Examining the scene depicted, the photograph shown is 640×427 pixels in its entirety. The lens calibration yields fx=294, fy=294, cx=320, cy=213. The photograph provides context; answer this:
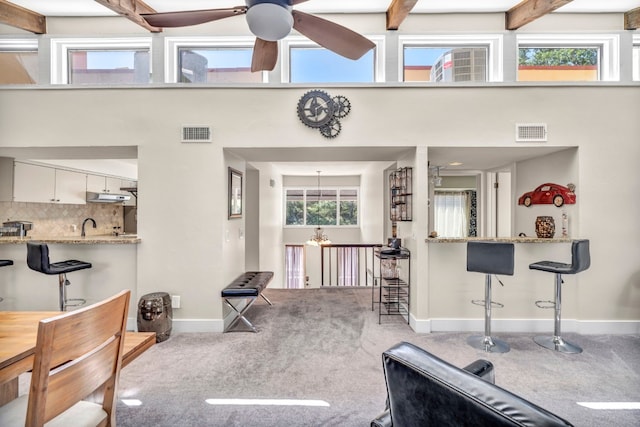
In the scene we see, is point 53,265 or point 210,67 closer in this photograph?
point 53,265

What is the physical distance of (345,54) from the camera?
2371 mm

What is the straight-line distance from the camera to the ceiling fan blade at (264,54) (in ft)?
7.73

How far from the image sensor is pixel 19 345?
1156mm

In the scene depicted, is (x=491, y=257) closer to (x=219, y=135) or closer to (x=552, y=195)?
(x=552, y=195)

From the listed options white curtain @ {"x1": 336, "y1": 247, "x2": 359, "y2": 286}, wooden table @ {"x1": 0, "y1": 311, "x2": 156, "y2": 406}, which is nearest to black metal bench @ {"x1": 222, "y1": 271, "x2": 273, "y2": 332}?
wooden table @ {"x1": 0, "y1": 311, "x2": 156, "y2": 406}

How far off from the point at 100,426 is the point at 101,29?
4.33 metres

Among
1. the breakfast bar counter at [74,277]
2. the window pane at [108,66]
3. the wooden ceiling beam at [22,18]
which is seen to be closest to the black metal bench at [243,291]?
the breakfast bar counter at [74,277]

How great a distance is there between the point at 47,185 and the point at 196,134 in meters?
2.87

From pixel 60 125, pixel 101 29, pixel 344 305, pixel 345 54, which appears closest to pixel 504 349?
pixel 344 305

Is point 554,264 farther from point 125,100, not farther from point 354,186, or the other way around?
point 354,186

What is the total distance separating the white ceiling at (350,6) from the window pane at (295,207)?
5655mm

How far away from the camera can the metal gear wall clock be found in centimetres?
327

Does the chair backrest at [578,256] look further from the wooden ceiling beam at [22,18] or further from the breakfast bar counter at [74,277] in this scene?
the wooden ceiling beam at [22,18]

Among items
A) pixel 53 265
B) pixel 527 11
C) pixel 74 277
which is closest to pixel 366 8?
pixel 527 11
